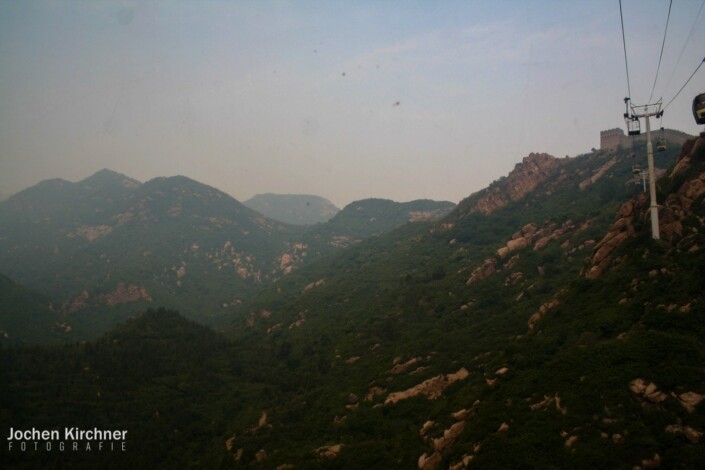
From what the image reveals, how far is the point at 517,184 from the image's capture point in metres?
134

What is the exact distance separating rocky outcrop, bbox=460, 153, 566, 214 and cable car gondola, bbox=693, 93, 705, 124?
88.6m

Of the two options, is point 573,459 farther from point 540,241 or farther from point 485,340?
point 540,241

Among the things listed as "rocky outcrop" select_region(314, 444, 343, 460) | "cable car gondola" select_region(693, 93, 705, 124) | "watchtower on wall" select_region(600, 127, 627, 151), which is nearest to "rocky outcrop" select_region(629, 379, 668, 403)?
"cable car gondola" select_region(693, 93, 705, 124)

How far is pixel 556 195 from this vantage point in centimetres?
11856

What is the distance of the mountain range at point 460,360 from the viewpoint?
26969 mm

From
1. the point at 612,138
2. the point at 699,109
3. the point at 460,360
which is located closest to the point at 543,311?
the point at 460,360

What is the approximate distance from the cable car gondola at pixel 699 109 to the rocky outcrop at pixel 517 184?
8864 cm

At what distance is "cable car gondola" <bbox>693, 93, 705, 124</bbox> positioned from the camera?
38.0 meters

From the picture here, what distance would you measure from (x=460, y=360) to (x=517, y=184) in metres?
90.4

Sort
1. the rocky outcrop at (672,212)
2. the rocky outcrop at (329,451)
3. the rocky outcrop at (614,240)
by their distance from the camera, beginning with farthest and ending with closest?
the rocky outcrop at (614,240) < the rocky outcrop at (329,451) < the rocky outcrop at (672,212)

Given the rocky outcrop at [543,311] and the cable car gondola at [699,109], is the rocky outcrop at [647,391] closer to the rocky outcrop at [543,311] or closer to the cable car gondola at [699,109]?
the rocky outcrop at [543,311]

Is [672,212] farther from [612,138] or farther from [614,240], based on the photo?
[612,138]

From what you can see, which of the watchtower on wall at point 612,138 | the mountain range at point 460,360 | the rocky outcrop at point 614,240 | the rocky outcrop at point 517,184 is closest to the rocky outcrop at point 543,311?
the mountain range at point 460,360

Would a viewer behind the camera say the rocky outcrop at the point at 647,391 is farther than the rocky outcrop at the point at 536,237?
No
